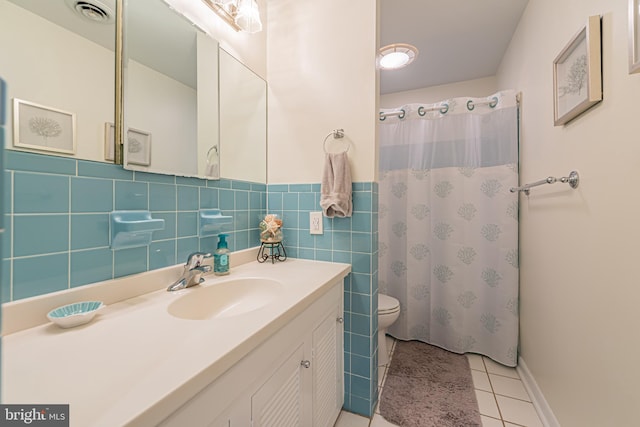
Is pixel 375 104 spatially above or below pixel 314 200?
above

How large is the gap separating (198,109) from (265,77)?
23.2 inches

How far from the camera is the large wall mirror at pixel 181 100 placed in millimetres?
958

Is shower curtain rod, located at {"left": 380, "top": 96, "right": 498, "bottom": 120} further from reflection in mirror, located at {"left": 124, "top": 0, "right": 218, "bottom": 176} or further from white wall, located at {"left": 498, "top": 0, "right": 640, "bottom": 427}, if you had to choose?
reflection in mirror, located at {"left": 124, "top": 0, "right": 218, "bottom": 176}

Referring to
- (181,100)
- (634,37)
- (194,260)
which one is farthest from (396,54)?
(194,260)

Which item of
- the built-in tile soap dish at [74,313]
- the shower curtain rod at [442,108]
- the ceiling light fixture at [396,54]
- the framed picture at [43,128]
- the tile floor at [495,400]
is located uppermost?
the ceiling light fixture at [396,54]

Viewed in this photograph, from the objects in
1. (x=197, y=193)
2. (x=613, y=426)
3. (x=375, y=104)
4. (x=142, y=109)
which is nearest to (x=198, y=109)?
(x=142, y=109)

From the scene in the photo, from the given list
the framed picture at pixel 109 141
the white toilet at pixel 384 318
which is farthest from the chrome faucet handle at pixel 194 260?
the white toilet at pixel 384 318

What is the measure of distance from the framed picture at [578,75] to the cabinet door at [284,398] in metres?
1.40

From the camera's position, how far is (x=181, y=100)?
3.63 ft

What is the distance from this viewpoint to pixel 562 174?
1.28 metres

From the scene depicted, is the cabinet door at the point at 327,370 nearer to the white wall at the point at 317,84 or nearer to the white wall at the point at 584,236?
the white wall at the point at 317,84

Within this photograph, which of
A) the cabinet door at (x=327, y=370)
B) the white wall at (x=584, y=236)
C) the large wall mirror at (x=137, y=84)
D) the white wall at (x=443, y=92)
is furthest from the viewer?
the white wall at (x=443, y=92)

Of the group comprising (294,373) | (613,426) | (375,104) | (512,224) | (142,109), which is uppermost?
(375,104)

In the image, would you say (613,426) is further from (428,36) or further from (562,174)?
(428,36)
